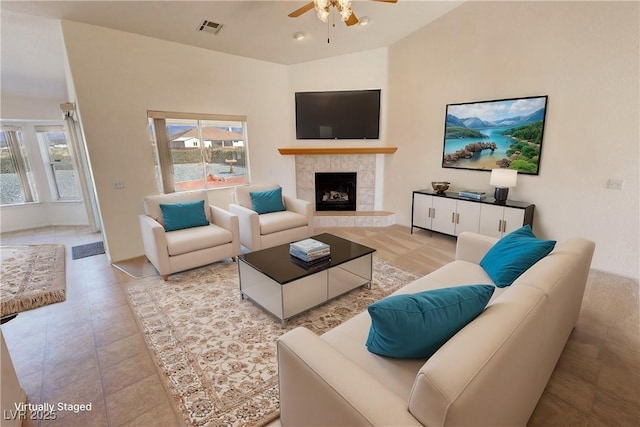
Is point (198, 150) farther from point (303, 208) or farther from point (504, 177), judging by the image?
point (504, 177)

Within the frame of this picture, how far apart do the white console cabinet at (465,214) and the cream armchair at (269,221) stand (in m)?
1.77

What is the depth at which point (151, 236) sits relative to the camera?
10.8ft

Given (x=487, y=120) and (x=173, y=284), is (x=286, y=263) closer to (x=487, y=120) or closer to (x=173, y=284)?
(x=173, y=284)

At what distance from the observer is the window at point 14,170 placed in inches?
221

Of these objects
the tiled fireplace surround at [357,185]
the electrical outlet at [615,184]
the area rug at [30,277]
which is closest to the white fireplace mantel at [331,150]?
the tiled fireplace surround at [357,185]

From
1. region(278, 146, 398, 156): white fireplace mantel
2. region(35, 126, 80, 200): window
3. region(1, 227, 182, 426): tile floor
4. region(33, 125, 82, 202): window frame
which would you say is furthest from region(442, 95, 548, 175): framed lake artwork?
region(35, 126, 80, 200): window

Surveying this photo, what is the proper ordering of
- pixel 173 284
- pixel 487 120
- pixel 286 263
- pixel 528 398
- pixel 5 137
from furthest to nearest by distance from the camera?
pixel 5 137
pixel 487 120
pixel 173 284
pixel 286 263
pixel 528 398

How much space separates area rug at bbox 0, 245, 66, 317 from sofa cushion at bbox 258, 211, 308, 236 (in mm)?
2201

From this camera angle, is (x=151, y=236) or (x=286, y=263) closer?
(x=286, y=263)

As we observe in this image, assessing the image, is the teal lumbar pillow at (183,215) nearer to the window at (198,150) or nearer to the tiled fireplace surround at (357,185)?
the window at (198,150)

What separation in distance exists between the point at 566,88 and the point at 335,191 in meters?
3.59

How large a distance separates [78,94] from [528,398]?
4.82 m

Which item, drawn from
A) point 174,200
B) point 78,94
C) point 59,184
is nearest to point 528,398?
point 174,200

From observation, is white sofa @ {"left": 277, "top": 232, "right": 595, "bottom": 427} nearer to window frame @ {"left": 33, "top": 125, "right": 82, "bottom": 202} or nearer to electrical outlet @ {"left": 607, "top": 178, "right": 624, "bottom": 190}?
electrical outlet @ {"left": 607, "top": 178, "right": 624, "bottom": 190}
